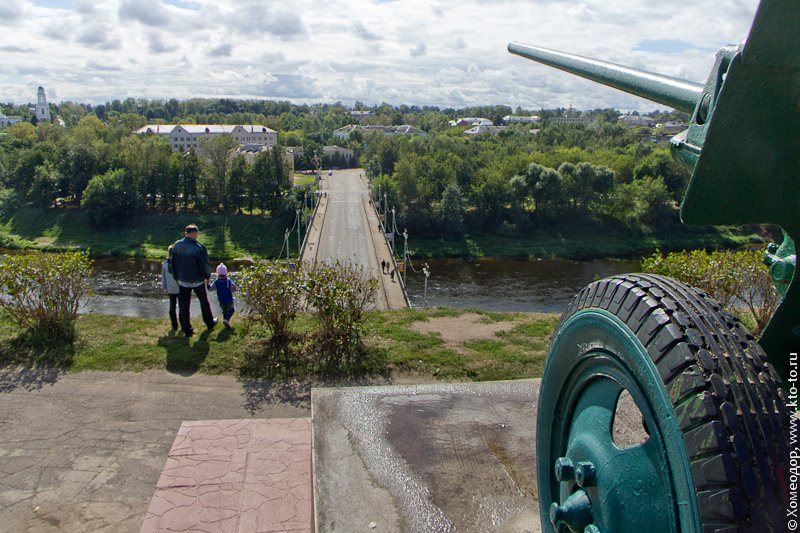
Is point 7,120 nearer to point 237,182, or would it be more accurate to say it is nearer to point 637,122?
point 237,182

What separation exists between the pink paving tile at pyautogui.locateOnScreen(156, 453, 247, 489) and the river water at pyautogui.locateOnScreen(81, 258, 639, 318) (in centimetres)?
1752

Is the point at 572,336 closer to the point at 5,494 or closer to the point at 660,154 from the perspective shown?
the point at 5,494

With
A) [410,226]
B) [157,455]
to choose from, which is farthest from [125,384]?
[410,226]

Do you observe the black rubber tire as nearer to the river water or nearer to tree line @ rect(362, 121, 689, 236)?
the river water

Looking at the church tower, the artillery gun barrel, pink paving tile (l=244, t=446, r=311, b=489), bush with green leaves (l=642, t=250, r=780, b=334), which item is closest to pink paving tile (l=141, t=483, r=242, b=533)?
pink paving tile (l=244, t=446, r=311, b=489)

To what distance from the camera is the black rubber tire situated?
1.56 meters

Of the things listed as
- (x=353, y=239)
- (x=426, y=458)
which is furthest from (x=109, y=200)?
(x=426, y=458)

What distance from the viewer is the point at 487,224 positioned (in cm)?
4459

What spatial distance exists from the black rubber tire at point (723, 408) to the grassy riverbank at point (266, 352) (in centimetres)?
484

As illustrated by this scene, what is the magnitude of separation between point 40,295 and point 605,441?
7.25 meters

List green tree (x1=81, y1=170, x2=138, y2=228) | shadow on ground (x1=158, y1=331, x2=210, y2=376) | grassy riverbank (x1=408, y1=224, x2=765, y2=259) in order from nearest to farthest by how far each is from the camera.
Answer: shadow on ground (x1=158, y1=331, x2=210, y2=376) < grassy riverbank (x1=408, y1=224, x2=765, y2=259) < green tree (x1=81, y1=170, x2=138, y2=228)

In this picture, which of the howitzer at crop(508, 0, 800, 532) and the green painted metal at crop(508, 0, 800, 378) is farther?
the green painted metal at crop(508, 0, 800, 378)

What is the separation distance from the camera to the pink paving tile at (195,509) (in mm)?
3912

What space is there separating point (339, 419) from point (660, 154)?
177 feet
